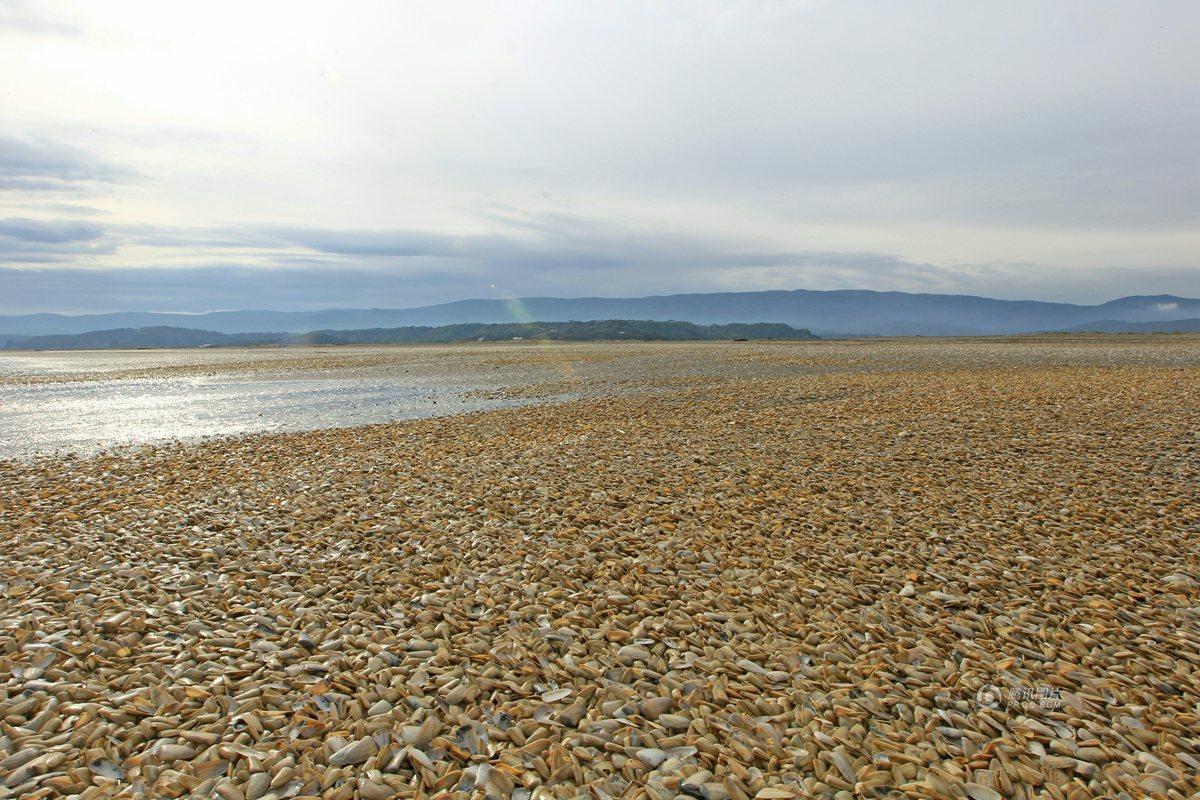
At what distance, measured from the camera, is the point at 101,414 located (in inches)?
756

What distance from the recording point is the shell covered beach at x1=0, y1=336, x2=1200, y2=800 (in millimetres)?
3281

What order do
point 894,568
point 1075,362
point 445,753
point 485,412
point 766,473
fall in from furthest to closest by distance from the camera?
1. point 1075,362
2. point 485,412
3. point 766,473
4. point 894,568
5. point 445,753

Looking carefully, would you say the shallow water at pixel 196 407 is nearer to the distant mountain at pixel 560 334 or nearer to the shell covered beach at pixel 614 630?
the shell covered beach at pixel 614 630

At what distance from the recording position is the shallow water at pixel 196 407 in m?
15.1

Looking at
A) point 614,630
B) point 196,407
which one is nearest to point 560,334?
point 196,407

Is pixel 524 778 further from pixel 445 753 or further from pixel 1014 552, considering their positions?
pixel 1014 552

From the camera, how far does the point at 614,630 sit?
468cm

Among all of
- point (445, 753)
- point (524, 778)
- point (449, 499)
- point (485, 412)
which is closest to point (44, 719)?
point (445, 753)

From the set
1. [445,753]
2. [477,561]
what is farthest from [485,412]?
[445,753]

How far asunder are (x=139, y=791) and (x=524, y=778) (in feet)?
6.31

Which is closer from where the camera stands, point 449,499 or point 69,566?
point 69,566

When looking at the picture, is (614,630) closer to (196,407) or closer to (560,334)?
(196,407)

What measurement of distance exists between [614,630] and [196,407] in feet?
68.9

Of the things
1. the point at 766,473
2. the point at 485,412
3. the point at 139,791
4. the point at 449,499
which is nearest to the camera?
the point at 139,791
